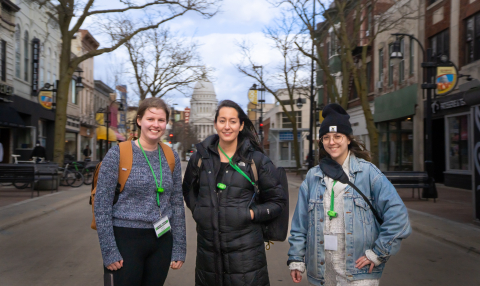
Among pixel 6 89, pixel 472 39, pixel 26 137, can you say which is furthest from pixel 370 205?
pixel 26 137

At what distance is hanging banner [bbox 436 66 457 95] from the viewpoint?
16.1m

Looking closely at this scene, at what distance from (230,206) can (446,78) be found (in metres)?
15.0

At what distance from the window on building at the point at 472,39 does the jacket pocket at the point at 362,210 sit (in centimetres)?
1681

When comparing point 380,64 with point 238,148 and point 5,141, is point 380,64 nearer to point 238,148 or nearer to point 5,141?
point 5,141

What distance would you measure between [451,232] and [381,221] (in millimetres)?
6534

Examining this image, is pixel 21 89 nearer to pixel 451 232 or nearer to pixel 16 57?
pixel 16 57

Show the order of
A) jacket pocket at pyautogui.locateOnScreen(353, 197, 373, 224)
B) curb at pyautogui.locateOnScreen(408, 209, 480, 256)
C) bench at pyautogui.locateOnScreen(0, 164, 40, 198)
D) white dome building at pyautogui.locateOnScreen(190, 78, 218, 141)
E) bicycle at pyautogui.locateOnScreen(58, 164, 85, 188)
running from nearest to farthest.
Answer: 1. jacket pocket at pyautogui.locateOnScreen(353, 197, 373, 224)
2. curb at pyautogui.locateOnScreen(408, 209, 480, 256)
3. bench at pyautogui.locateOnScreen(0, 164, 40, 198)
4. bicycle at pyautogui.locateOnScreen(58, 164, 85, 188)
5. white dome building at pyautogui.locateOnScreen(190, 78, 218, 141)

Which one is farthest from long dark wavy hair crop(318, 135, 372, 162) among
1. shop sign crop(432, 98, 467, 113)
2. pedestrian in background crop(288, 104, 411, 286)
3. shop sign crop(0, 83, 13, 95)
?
shop sign crop(0, 83, 13, 95)

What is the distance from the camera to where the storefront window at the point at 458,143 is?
1861 cm

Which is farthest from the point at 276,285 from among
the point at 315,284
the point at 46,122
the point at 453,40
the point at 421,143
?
the point at 46,122

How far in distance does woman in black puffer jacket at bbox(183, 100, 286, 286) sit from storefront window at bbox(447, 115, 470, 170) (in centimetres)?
1725

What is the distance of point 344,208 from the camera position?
3.05m

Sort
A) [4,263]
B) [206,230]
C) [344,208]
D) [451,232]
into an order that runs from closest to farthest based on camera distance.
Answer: [344,208], [206,230], [4,263], [451,232]

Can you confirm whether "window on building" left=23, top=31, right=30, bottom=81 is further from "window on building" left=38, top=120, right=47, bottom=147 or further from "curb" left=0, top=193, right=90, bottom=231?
"curb" left=0, top=193, right=90, bottom=231
